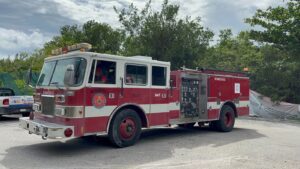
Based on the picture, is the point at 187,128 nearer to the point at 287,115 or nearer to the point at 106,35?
the point at 287,115

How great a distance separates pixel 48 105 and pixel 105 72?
5.53 feet

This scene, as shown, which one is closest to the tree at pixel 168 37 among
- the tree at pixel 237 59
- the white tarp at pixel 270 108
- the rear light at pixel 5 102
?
the tree at pixel 237 59

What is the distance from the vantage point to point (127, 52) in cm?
2536

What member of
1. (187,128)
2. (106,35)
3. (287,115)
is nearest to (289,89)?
(287,115)

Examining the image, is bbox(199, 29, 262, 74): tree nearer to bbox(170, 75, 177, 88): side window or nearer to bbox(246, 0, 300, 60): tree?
bbox(246, 0, 300, 60): tree

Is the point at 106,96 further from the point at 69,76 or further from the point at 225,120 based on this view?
the point at 225,120

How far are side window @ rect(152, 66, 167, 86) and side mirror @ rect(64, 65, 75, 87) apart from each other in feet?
8.26

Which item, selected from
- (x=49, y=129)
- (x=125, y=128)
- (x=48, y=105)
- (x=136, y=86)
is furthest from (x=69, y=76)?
(x=125, y=128)

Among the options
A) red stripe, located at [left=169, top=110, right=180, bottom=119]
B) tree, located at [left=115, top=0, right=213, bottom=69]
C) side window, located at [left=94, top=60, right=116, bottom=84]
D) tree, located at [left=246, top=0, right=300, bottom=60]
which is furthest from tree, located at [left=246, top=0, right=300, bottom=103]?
side window, located at [left=94, top=60, right=116, bottom=84]

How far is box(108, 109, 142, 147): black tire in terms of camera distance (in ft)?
26.1

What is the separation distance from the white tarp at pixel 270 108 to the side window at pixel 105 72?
12454 mm

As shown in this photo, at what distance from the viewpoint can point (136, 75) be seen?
851 cm

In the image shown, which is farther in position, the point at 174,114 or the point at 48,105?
the point at 174,114

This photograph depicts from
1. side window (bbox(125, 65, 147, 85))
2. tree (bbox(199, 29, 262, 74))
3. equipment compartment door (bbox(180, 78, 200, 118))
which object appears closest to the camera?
side window (bbox(125, 65, 147, 85))
